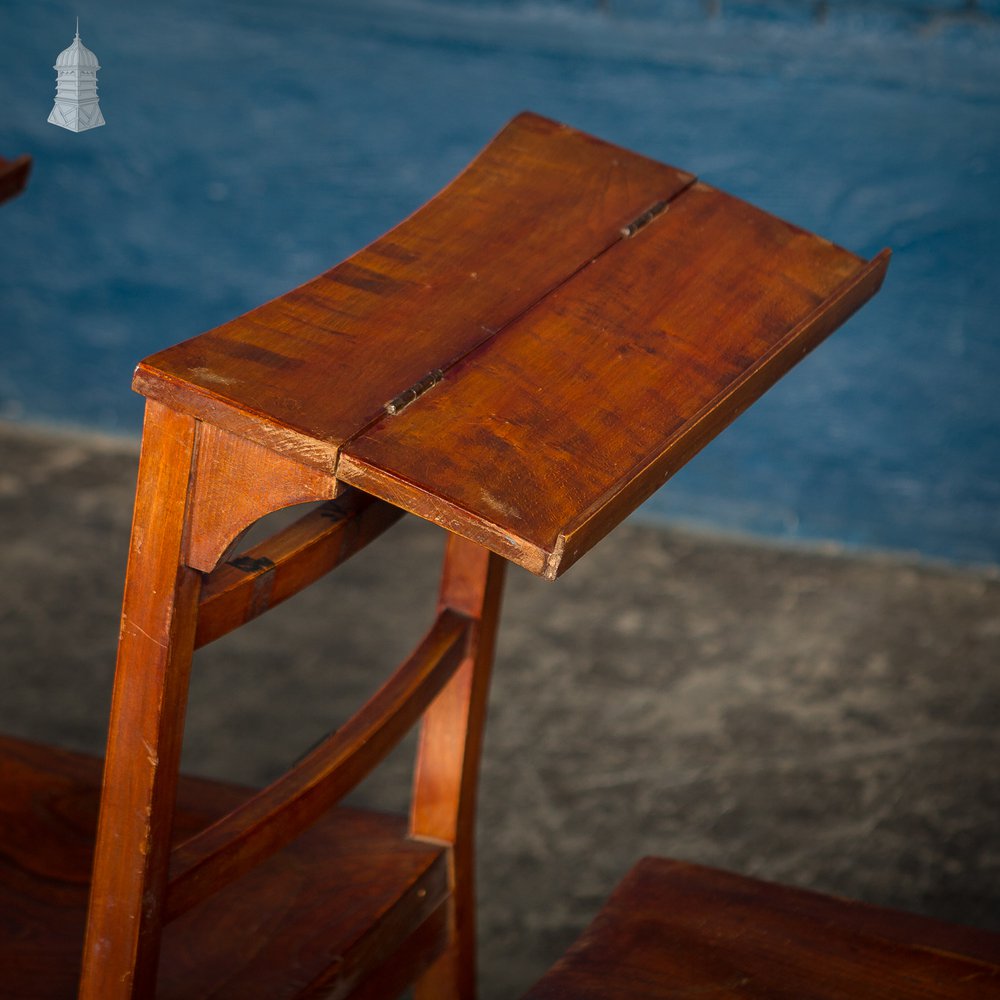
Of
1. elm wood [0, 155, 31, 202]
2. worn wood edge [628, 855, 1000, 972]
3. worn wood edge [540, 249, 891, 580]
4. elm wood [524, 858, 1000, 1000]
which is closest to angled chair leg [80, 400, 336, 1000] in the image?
worn wood edge [540, 249, 891, 580]

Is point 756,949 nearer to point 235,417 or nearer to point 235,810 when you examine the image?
point 235,810

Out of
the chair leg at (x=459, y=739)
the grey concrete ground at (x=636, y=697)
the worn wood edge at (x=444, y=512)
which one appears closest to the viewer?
the worn wood edge at (x=444, y=512)

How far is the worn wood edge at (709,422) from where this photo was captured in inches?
33.8

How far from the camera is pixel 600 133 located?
3014mm

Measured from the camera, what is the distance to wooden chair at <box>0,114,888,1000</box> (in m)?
0.88

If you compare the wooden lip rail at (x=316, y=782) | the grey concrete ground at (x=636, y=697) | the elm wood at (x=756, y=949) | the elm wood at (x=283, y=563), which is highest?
the elm wood at (x=283, y=563)

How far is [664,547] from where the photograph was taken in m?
3.25

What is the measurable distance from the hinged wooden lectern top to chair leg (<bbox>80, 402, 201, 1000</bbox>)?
0.23ft

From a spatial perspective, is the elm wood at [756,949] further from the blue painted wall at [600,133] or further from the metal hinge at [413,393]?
the blue painted wall at [600,133]

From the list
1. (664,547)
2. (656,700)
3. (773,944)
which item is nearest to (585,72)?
(664,547)

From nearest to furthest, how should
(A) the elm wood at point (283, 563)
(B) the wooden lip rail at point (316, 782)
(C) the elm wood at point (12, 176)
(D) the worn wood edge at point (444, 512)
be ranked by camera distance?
(D) the worn wood edge at point (444, 512)
(A) the elm wood at point (283, 563)
(B) the wooden lip rail at point (316, 782)
(C) the elm wood at point (12, 176)

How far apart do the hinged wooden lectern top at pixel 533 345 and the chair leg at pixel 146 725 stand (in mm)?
69

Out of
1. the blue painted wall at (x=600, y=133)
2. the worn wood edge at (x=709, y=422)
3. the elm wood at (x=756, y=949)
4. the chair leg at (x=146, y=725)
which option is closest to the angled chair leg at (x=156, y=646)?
the chair leg at (x=146, y=725)

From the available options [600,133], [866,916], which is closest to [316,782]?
[866,916]
